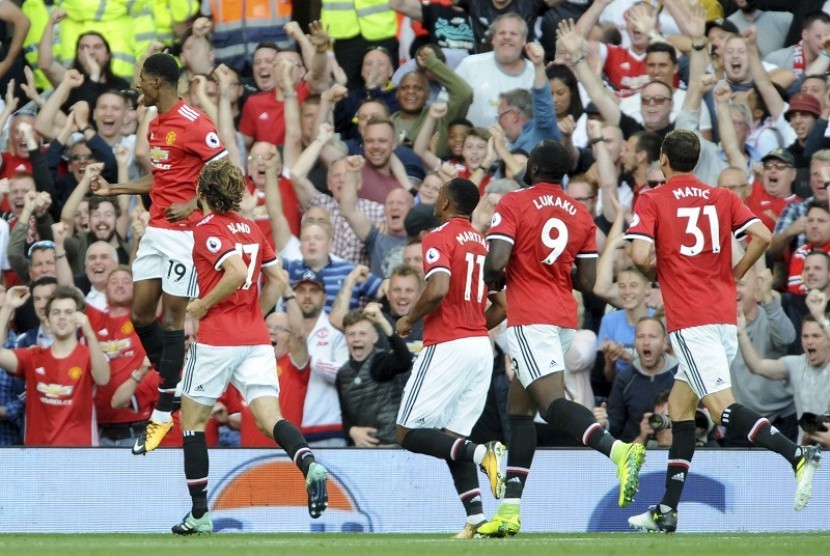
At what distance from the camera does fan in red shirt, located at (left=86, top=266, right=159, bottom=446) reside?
13.4m

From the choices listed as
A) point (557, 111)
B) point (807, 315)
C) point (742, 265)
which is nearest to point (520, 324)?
point (742, 265)

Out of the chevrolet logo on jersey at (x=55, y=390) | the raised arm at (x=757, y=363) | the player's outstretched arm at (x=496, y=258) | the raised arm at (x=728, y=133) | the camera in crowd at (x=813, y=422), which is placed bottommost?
the chevrolet logo on jersey at (x=55, y=390)

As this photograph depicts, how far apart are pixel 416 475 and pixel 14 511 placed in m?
3.09

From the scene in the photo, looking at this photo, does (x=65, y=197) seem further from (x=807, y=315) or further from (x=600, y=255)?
(x=807, y=315)

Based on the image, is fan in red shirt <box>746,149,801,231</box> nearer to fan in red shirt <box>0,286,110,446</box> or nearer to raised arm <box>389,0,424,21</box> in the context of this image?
raised arm <box>389,0,424,21</box>

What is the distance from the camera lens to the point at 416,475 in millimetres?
12289

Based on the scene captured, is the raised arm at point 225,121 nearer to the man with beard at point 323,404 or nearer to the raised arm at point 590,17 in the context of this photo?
the man with beard at point 323,404

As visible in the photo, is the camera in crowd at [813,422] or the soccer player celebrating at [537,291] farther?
the camera in crowd at [813,422]

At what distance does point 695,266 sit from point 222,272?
10.1ft

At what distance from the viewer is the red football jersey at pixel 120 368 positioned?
13.5m

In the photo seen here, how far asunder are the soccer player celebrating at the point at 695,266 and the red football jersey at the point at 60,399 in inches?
201

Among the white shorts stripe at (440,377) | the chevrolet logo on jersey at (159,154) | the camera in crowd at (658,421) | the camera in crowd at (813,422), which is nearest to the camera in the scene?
the white shorts stripe at (440,377)

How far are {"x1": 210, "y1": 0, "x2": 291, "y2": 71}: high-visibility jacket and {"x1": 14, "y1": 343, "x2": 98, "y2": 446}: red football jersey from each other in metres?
5.92

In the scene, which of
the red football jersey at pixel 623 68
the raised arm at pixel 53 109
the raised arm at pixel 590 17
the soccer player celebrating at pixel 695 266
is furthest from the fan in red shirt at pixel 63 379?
the red football jersey at pixel 623 68
